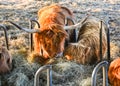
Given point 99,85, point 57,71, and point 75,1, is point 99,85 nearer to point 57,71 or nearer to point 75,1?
point 57,71

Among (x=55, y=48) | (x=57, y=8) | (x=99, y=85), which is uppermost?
(x=57, y=8)

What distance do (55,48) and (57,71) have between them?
45cm

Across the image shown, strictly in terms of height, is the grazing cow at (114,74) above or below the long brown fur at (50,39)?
below

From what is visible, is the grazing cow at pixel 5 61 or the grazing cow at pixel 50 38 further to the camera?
the grazing cow at pixel 50 38

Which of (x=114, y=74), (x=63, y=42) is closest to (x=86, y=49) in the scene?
(x=63, y=42)

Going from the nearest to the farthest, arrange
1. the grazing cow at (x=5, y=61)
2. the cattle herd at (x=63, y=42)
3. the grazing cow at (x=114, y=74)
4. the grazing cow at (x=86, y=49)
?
the grazing cow at (x=114, y=74)
the grazing cow at (x=5, y=61)
the cattle herd at (x=63, y=42)
the grazing cow at (x=86, y=49)

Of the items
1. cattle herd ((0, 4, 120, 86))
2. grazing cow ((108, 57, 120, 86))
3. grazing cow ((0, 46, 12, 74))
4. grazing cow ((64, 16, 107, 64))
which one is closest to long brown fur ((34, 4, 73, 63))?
cattle herd ((0, 4, 120, 86))

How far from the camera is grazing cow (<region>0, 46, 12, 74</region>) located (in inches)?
294

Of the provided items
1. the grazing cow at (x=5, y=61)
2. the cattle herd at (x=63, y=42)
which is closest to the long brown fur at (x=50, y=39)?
the cattle herd at (x=63, y=42)

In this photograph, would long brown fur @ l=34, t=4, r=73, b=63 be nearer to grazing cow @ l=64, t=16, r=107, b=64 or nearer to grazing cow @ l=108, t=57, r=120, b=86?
grazing cow @ l=64, t=16, r=107, b=64

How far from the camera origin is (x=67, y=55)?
8.15 metres

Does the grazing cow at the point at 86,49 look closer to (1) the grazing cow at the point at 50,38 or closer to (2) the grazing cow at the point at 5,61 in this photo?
(1) the grazing cow at the point at 50,38

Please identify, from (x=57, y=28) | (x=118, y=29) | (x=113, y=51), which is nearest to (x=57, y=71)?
(x=57, y=28)

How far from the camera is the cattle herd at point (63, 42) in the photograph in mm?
7762
